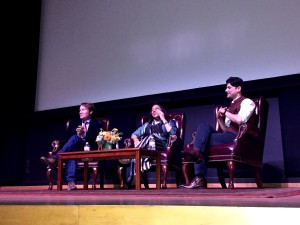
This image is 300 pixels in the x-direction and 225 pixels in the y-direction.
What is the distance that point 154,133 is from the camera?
4.12 m

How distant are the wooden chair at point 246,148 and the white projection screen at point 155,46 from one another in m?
0.86

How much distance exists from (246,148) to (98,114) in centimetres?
262

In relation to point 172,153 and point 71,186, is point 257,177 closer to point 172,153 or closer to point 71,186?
point 172,153

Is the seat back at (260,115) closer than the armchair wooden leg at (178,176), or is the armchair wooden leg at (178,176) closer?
the seat back at (260,115)

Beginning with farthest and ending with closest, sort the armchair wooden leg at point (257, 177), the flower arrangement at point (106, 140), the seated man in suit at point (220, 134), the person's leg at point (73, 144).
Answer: the person's leg at point (73, 144) < the flower arrangement at point (106, 140) < the armchair wooden leg at point (257, 177) < the seated man in suit at point (220, 134)

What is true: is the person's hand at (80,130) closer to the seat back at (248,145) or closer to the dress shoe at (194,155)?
the dress shoe at (194,155)

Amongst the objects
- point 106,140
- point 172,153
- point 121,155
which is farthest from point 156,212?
point 172,153

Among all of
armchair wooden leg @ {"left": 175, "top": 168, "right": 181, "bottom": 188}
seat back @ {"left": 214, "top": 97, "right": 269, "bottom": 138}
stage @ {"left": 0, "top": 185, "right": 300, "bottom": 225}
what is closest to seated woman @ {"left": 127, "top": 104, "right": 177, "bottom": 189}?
armchair wooden leg @ {"left": 175, "top": 168, "right": 181, "bottom": 188}

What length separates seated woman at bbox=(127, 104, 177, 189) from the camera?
395cm

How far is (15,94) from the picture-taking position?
6.08 m

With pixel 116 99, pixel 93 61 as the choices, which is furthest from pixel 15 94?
pixel 116 99

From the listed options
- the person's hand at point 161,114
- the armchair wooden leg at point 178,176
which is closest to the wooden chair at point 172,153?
the armchair wooden leg at point 178,176

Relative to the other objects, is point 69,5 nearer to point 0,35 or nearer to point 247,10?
point 0,35

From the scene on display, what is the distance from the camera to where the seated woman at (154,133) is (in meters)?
3.95
